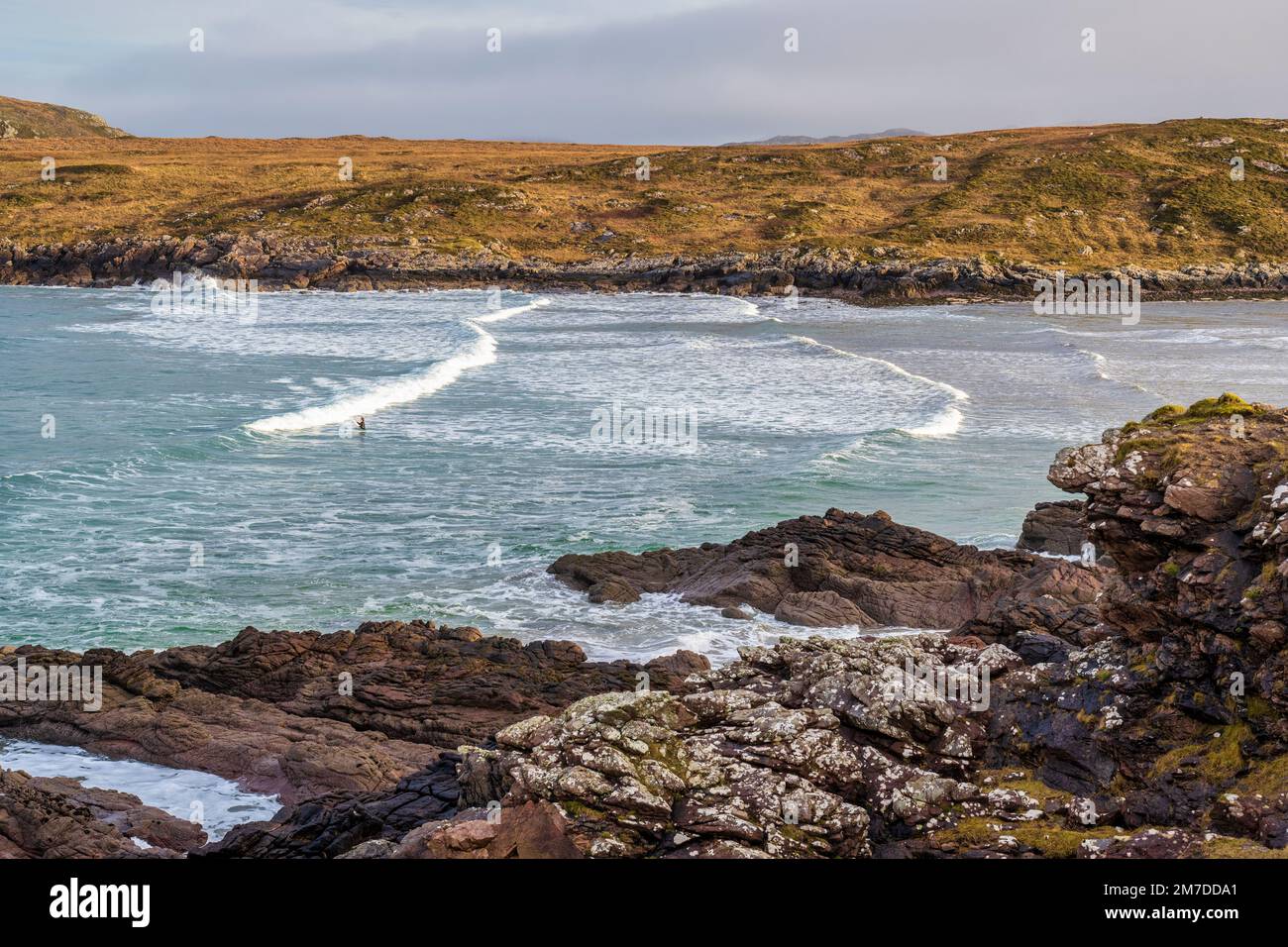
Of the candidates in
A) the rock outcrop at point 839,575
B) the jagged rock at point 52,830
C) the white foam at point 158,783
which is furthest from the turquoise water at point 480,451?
the jagged rock at point 52,830

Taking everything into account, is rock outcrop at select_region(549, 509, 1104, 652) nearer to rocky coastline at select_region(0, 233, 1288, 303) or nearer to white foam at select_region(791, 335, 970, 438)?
white foam at select_region(791, 335, 970, 438)

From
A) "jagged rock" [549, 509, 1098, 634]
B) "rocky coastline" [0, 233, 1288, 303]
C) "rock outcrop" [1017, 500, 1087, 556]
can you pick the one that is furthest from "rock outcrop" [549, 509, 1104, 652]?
"rocky coastline" [0, 233, 1288, 303]

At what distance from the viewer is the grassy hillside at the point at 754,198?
102938 millimetres

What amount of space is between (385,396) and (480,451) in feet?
32.7

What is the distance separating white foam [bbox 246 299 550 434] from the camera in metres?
37.9

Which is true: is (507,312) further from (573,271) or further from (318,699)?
(318,699)

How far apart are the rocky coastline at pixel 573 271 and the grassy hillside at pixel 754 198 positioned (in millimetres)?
3271

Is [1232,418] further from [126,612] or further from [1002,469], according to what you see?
[1002,469]

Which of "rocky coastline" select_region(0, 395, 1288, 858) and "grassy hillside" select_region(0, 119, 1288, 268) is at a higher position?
"grassy hillside" select_region(0, 119, 1288, 268)

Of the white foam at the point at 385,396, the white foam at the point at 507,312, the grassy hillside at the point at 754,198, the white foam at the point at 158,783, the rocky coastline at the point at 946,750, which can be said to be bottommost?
the white foam at the point at 158,783

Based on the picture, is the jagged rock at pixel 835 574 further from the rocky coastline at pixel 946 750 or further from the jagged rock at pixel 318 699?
the rocky coastline at pixel 946 750

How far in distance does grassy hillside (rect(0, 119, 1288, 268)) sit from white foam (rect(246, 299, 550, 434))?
4947cm

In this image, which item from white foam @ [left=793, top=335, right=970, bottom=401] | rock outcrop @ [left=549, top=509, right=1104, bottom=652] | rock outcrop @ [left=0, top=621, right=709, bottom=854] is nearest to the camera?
rock outcrop @ [left=0, top=621, right=709, bottom=854]
